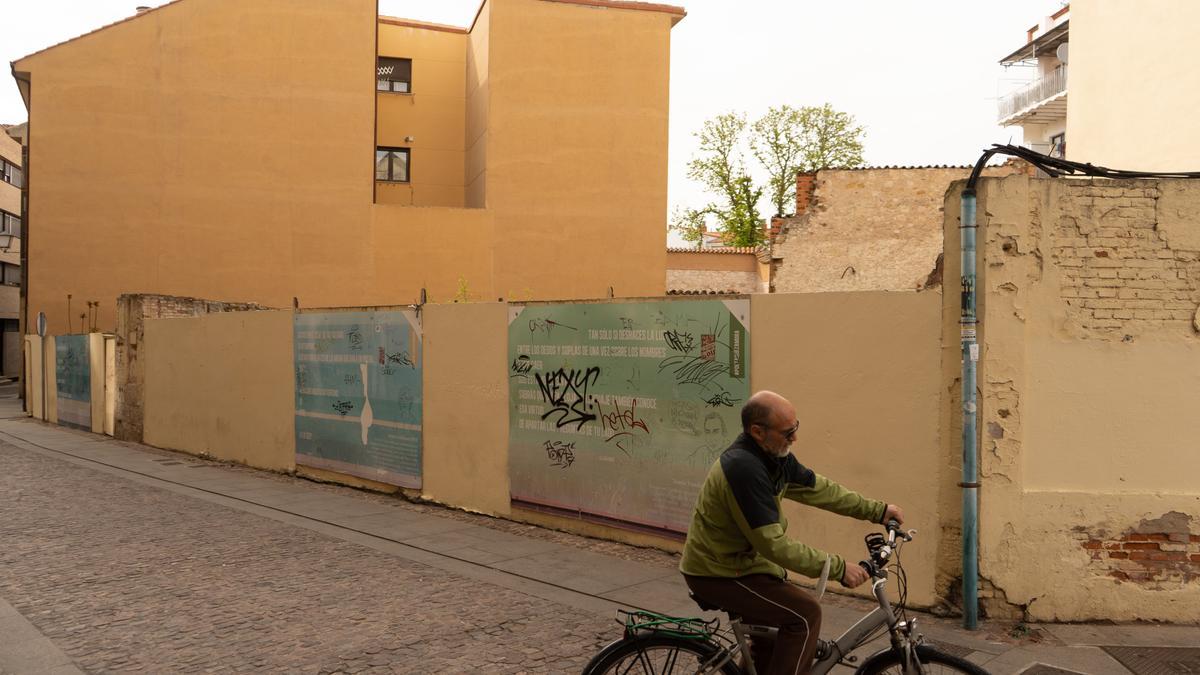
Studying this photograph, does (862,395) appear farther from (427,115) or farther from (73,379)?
(427,115)

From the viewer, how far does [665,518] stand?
822 cm

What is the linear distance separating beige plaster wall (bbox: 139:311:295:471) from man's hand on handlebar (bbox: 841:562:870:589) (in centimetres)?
1142

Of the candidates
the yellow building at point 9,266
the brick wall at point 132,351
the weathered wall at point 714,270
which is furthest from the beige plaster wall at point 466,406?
the yellow building at point 9,266

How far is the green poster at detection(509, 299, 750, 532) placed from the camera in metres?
7.86

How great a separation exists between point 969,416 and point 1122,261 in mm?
1507

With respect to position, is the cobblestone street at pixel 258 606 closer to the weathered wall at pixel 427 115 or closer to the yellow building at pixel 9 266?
the weathered wall at pixel 427 115

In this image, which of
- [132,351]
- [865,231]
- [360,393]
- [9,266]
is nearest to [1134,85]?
[865,231]

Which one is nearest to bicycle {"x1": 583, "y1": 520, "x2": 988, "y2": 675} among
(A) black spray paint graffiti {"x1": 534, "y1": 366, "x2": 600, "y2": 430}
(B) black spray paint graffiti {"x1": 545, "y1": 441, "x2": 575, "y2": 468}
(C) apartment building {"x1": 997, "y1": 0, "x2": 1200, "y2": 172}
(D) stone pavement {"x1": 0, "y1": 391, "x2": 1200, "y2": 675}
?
(D) stone pavement {"x1": 0, "y1": 391, "x2": 1200, "y2": 675}

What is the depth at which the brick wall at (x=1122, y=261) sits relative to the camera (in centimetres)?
629

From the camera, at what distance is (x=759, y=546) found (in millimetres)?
3502

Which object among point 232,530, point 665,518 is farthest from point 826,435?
point 232,530

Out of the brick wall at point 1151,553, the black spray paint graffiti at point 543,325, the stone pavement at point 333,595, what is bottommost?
the stone pavement at point 333,595

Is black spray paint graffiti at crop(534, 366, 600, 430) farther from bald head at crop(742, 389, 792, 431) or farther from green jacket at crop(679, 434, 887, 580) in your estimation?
bald head at crop(742, 389, 792, 431)

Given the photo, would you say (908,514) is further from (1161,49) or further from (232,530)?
(1161,49)
